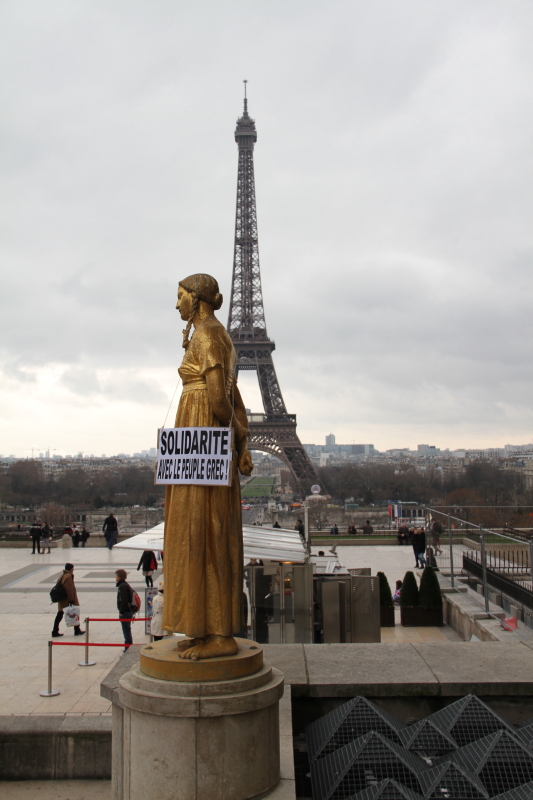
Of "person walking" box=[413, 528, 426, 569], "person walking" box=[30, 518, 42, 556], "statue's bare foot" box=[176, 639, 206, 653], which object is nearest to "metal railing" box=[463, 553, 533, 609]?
"person walking" box=[413, 528, 426, 569]

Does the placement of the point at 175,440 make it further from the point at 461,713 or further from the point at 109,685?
the point at 461,713

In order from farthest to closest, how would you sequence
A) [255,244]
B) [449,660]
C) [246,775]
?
[255,244] → [449,660] → [246,775]

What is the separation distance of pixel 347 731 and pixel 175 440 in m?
2.38

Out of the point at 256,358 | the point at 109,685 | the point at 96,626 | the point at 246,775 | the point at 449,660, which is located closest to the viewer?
the point at 246,775

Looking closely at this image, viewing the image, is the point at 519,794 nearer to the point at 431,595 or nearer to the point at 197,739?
the point at 197,739

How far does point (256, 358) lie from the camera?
62.9 metres

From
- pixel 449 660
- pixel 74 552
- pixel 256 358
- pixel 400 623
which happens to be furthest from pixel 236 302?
pixel 449 660

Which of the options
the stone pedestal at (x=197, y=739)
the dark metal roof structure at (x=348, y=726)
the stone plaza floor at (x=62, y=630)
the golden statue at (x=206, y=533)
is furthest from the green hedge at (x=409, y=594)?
the stone pedestal at (x=197, y=739)

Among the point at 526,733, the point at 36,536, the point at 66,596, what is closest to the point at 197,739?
the point at 526,733

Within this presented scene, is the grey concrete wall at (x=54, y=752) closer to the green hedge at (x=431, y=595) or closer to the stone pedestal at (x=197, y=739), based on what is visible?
the stone pedestal at (x=197, y=739)

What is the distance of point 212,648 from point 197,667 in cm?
17

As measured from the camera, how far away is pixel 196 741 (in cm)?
368

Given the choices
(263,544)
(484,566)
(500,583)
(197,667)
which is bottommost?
(500,583)

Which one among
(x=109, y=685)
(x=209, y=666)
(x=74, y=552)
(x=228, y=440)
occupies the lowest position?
(x=74, y=552)
